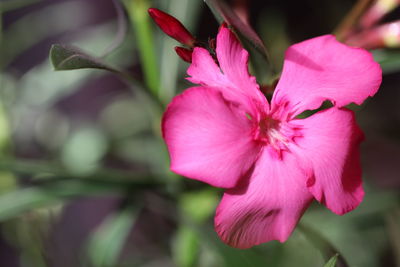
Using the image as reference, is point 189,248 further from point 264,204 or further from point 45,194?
point 264,204

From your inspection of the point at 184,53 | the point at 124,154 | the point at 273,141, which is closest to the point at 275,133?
the point at 273,141

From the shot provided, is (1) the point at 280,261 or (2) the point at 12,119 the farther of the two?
(2) the point at 12,119

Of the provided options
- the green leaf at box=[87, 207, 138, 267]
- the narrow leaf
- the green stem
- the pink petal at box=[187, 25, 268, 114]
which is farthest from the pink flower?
the green leaf at box=[87, 207, 138, 267]

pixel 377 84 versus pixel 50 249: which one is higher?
pixel 377 84

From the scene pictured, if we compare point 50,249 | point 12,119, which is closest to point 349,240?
point 50,249

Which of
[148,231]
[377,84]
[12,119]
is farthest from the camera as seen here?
[148,231]

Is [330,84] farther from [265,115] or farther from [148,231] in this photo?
Answer: [148,231]

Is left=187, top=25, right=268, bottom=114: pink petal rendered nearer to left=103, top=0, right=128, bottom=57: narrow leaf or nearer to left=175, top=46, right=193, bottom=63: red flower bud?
left=175, top=46, right=193, bottom=63: red flower bud
